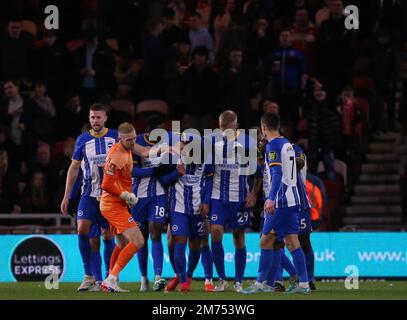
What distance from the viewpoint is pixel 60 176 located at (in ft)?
72.5

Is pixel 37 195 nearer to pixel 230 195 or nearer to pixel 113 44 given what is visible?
pixel 113 44

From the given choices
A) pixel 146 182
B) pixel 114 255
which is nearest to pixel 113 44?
pixel 146 182

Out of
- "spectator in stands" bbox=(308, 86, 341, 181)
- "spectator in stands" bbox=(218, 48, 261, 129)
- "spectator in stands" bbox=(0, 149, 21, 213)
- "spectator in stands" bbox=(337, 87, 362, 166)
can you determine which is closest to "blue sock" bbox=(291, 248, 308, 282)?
"spectator in stands" bbox=(308, 86, 341, 181)

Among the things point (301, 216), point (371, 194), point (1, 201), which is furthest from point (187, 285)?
point (371, 194)

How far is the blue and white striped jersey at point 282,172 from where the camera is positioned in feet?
51.4

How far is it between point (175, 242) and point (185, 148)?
4.04 ft

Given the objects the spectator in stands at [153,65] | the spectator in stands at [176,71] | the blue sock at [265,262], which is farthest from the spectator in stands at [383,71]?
the blue sock at [265,262]

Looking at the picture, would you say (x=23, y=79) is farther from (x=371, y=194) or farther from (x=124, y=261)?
(x=124, y=261)

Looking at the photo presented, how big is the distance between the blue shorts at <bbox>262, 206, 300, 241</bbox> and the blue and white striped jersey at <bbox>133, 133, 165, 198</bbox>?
1993 millimetres

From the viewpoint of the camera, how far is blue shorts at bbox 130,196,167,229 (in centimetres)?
1722

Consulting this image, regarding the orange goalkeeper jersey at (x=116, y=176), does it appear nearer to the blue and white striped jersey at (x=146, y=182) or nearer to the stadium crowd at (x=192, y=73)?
the blue and white striped jersey at (x=146, y=182)

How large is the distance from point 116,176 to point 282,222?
209 cm

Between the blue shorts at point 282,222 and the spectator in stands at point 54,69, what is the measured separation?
871cm

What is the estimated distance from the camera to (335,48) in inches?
923
